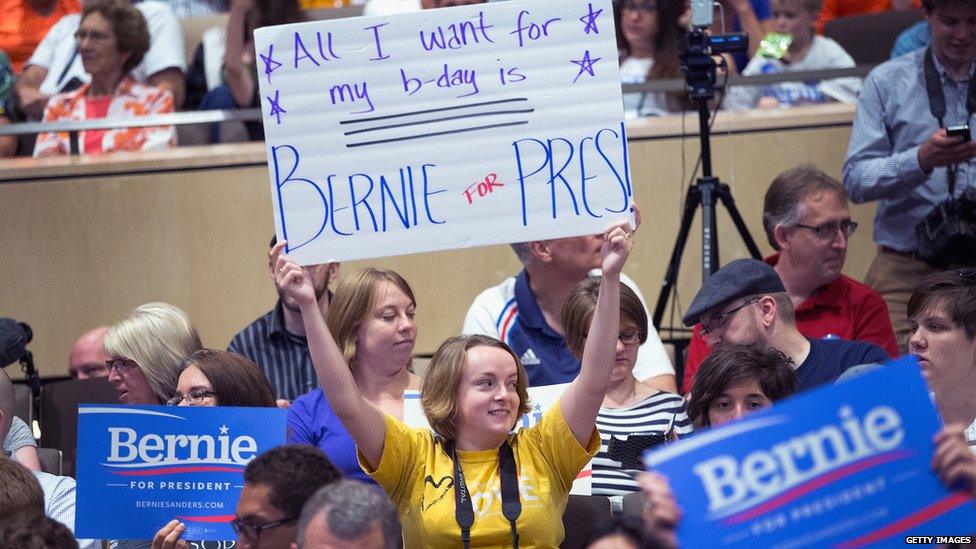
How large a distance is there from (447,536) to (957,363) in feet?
5.03

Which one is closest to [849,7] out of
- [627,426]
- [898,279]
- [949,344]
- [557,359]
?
[898,279]

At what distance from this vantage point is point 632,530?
269cm

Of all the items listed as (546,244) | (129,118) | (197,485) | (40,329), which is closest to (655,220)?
(546,244)

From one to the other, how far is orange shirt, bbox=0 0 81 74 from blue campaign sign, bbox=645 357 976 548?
6.72 m

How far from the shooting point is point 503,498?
380 cm

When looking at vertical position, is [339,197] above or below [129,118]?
below

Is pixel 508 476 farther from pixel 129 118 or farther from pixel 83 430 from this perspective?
pixel 129 118

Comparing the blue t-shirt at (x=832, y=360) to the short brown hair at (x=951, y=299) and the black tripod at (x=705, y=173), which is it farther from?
the black tripod at (x=705, y=173)

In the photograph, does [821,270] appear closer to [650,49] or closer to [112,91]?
[650,49]

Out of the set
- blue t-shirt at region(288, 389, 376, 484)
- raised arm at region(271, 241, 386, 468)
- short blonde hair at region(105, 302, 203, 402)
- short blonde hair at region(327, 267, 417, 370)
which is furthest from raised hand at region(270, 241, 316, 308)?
short blonde hair at region(105, 302, 203, 402)

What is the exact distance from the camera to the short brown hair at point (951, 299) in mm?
4113

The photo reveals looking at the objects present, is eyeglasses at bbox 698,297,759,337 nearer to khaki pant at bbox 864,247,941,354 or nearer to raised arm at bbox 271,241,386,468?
raised arm at bbox 271,241,386,468

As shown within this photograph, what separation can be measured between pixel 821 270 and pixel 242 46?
3.33 meters

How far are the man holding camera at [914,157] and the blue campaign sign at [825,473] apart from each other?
2949 millimetres
